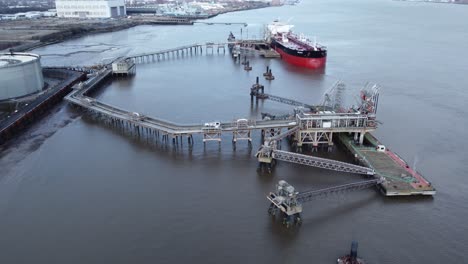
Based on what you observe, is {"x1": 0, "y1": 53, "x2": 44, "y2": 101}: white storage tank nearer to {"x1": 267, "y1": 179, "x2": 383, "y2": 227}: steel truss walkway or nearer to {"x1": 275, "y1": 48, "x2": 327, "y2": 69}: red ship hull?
{"x1": 267, "y1": 179, "x2": 383, "y2": 227}: steel truss walkway

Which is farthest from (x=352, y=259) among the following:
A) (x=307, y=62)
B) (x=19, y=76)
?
(x=307, y=62)

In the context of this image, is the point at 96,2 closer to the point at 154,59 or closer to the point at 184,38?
the point at 184,38

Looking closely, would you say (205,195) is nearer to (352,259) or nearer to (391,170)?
(352,259)

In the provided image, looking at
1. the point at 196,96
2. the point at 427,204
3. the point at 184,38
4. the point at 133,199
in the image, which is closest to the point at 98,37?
the point at 184,38

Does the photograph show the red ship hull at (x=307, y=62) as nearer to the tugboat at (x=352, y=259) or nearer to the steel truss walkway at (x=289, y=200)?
the steel truss walkway at (x=289, y=200)

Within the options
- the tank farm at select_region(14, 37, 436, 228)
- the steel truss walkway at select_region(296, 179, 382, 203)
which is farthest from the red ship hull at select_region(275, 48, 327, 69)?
the steel truss walkway at select_region(296, 179, 382, 203)
